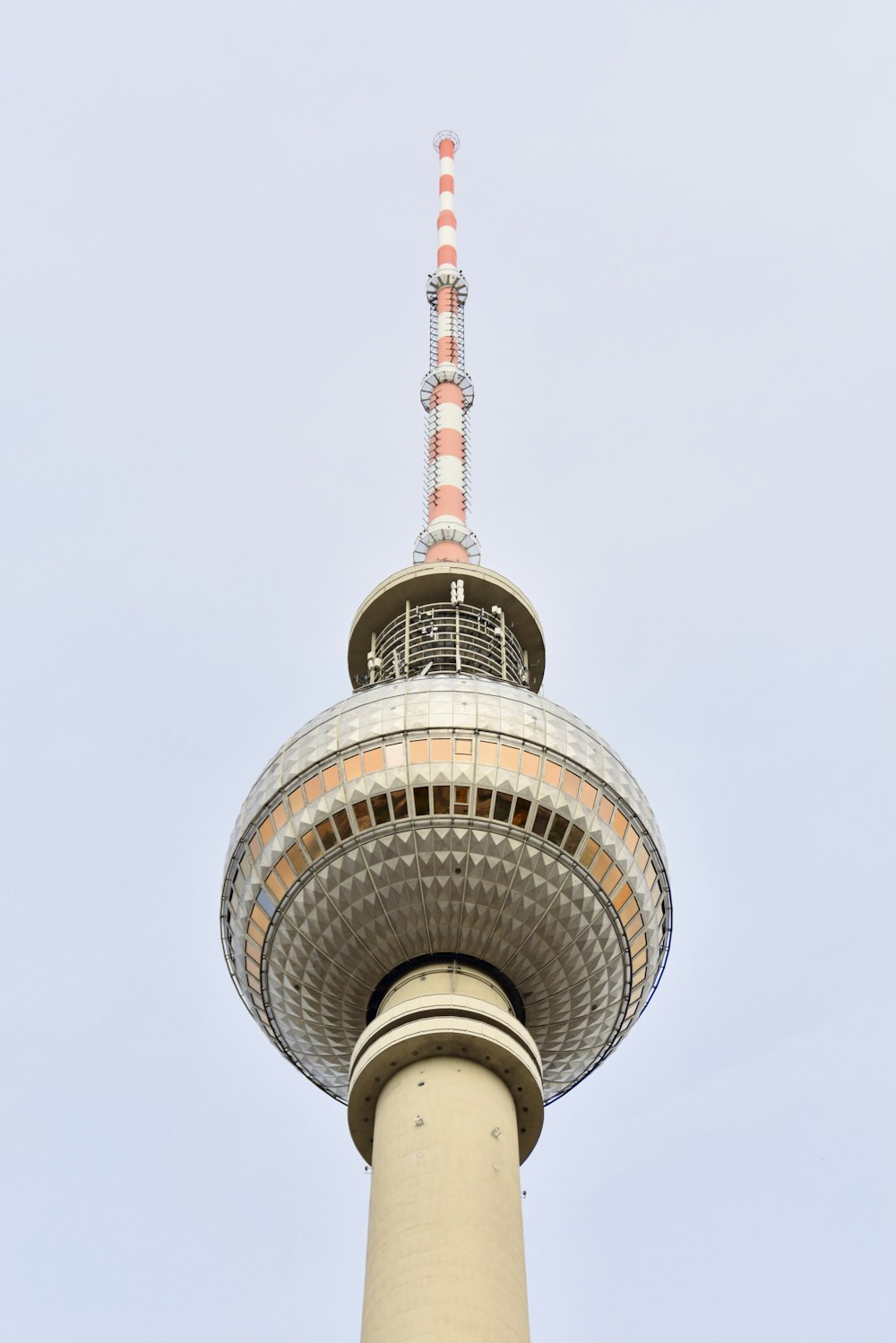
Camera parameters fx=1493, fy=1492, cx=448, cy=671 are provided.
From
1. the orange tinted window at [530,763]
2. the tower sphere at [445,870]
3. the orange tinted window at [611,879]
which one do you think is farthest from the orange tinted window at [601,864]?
the orange tinted window at [530,763]

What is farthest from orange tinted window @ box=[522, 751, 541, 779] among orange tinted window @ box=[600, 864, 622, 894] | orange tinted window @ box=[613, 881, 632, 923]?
orange tinted window @ box=[613, 881, 632, 923]

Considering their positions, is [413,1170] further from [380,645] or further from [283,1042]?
[380,645]

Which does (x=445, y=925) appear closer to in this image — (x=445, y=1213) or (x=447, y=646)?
(x=445, y=1213)

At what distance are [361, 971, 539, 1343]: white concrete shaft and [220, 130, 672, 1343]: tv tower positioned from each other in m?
0.06

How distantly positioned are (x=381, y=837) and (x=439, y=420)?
2460cm

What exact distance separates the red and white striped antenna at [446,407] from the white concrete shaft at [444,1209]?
64.0ft

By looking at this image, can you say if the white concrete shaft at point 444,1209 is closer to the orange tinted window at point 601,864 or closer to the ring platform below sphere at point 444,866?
the ring platform below sphere at point 444,866

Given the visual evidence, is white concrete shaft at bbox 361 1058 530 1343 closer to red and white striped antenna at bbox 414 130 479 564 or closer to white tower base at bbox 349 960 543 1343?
white tower base at bbox 349 960 543 1343

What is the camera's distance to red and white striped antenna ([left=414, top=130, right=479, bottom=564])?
51688 mm

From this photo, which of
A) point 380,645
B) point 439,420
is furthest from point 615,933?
point 439,420

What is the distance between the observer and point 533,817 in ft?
122

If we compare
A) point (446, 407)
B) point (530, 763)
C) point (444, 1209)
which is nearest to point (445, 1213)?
point (444, 1209)

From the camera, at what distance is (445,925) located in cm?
3688

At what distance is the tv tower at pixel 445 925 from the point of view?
33562 millimetres
